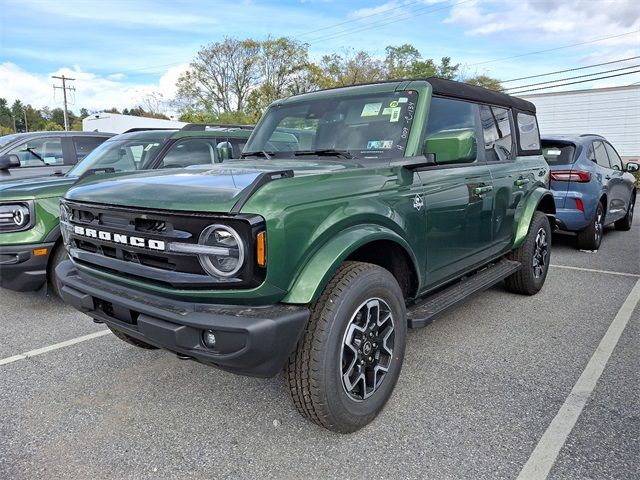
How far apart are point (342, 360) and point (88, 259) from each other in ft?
5.13

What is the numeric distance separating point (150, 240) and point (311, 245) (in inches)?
31.0

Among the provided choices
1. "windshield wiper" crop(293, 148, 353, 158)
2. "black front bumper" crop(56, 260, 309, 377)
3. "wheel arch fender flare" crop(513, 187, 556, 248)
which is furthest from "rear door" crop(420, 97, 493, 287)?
"black front bumper" crop(56, 260, 309, 377)

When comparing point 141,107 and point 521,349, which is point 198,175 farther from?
point 141,107

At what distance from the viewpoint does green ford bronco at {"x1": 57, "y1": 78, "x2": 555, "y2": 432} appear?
2.06m

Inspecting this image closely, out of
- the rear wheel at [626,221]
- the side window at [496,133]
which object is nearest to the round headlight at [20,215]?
the side window at [496,133]

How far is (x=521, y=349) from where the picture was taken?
3.52 metres

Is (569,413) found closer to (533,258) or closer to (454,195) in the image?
(454,195)

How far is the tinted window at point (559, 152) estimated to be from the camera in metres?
6.68

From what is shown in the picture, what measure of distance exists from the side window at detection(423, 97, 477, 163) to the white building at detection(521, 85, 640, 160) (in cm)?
2445

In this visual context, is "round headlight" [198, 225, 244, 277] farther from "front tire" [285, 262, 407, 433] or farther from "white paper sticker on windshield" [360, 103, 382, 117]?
"white paper sticker on windshield" [360, 103, 382, 117]

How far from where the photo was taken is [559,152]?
6762mm

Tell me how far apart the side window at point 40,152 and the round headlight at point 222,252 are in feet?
22.1

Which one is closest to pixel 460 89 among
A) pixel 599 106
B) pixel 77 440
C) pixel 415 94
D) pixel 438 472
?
pixel 415 94

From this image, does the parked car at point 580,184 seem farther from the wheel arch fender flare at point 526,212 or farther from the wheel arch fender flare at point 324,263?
the wheel arch fender flare at point 324,263
